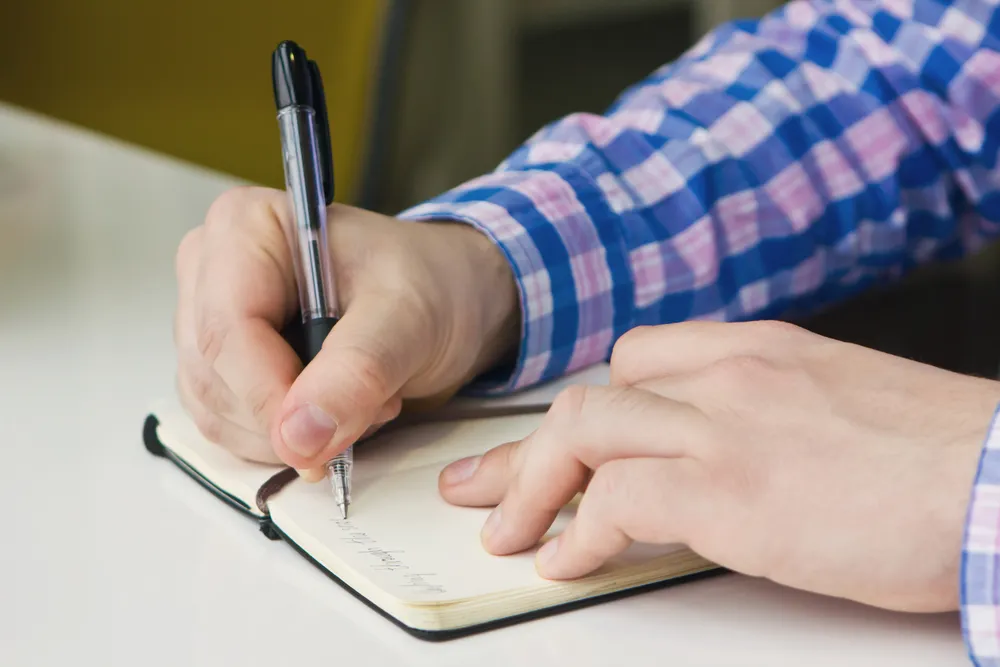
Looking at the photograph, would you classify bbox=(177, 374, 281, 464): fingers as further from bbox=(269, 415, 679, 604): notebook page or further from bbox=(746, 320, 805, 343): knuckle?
bbox=(746, 320, 805, 343): knuckle

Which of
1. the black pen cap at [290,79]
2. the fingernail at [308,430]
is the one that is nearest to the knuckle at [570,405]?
the fingernail at [308,430]

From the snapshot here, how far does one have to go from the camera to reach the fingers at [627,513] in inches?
15.4

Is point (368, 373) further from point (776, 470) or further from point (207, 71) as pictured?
point (207, 71)

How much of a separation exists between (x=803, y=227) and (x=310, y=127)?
1.22ft

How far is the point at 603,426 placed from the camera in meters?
0.42

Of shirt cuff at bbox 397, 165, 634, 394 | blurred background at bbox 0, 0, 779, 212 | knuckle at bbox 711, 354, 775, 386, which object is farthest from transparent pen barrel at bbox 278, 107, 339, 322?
blurred background at bbox 0, 0, 779, 212

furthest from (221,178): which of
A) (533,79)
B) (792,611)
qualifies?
(533,79)

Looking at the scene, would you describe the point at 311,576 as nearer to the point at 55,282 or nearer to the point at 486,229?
the point at 486,229

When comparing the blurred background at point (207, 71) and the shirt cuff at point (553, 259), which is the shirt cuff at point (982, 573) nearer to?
the shirt cuff at point (553, 259)

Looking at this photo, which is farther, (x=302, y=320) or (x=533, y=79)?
(x=533, y=79)

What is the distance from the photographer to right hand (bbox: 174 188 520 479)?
1.59 ft

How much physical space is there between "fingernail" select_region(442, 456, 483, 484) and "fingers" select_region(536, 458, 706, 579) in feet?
0.24

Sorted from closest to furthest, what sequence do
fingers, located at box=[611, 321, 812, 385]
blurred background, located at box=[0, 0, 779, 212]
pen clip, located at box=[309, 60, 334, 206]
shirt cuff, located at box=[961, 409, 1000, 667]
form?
shirt cuff, located at box=[961, 409, 1000, 667]
fingers, located at box=[611, 321, 812, 385]
pen clip, located at box=[309, 60, 334, 206]
blurred background, located at box=[0, 0, 779, 212]

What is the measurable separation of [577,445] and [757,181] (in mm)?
384
